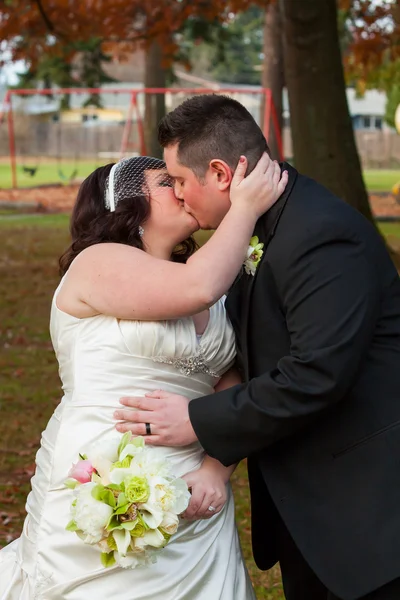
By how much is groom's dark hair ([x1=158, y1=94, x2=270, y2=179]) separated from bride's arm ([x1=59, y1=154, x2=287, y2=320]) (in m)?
0.05

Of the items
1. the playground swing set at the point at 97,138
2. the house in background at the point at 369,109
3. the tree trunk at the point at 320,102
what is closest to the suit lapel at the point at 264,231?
the tree trunk at the point at 320,102

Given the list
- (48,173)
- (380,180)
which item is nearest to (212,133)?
(380,180)

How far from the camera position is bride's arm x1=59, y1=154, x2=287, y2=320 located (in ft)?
10.3

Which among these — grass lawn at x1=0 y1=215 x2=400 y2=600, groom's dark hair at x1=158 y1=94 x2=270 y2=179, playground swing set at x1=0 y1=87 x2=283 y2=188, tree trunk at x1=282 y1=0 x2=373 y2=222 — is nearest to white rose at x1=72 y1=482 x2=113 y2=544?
groom's dark hair at x1=158 y1=94 x2=270 y2=179

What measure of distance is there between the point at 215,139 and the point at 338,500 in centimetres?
122

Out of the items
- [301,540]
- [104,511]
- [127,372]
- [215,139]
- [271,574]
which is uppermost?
[215,139]

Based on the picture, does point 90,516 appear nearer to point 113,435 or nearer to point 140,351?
point 113,435

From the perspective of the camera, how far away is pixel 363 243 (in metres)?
3.04

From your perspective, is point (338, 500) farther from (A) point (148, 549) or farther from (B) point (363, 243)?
(B) point (363, 243)

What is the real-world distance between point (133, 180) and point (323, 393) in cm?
109

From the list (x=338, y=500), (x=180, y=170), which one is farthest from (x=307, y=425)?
(x=180, y=170)

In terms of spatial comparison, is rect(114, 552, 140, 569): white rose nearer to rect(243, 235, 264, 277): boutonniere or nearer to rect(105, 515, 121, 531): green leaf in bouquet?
rect(105, 515, 121, 531): green leaf in bouquet

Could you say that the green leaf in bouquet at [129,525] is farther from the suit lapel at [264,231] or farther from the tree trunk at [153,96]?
the tree trunk at [153,96]

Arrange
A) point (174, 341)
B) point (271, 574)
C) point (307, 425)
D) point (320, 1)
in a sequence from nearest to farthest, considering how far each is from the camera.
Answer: point (307, 425)
point (174, 341)
point (271, 574)
point (320, 1)
